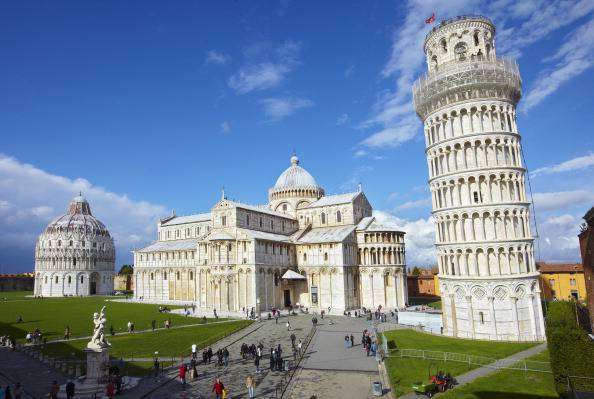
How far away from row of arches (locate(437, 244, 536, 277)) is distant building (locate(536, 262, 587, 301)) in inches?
1142

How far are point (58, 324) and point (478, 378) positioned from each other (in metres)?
42.3

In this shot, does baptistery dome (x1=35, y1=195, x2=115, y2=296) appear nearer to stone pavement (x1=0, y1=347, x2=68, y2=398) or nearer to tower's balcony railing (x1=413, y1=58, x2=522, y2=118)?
stone pavement (x1=0, y1=347, x2=68, y2=398)

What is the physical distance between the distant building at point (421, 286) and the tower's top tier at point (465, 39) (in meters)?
46.7

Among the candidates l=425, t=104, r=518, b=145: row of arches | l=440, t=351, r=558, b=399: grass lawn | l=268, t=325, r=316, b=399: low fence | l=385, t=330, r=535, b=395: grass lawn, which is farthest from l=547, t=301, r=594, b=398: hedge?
l=425, t=104, r=518, b=145: row of arches

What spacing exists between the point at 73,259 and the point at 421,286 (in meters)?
88.5

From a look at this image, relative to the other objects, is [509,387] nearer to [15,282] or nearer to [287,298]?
[287,298]

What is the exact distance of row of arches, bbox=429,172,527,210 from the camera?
116 ft

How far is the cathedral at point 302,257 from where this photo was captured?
176 ft

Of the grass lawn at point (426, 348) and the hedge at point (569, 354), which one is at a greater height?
the hedge at point (569, 354)

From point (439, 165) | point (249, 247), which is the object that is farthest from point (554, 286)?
point (249, 247)

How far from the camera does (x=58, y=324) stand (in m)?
44.3

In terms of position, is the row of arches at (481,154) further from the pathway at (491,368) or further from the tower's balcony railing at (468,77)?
the pathway at (491,368)

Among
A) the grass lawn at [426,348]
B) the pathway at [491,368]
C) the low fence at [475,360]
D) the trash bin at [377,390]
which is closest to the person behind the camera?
the trash bin at [377,390]

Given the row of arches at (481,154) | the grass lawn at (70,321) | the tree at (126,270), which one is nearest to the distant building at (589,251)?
the row of arches at (481,154)
